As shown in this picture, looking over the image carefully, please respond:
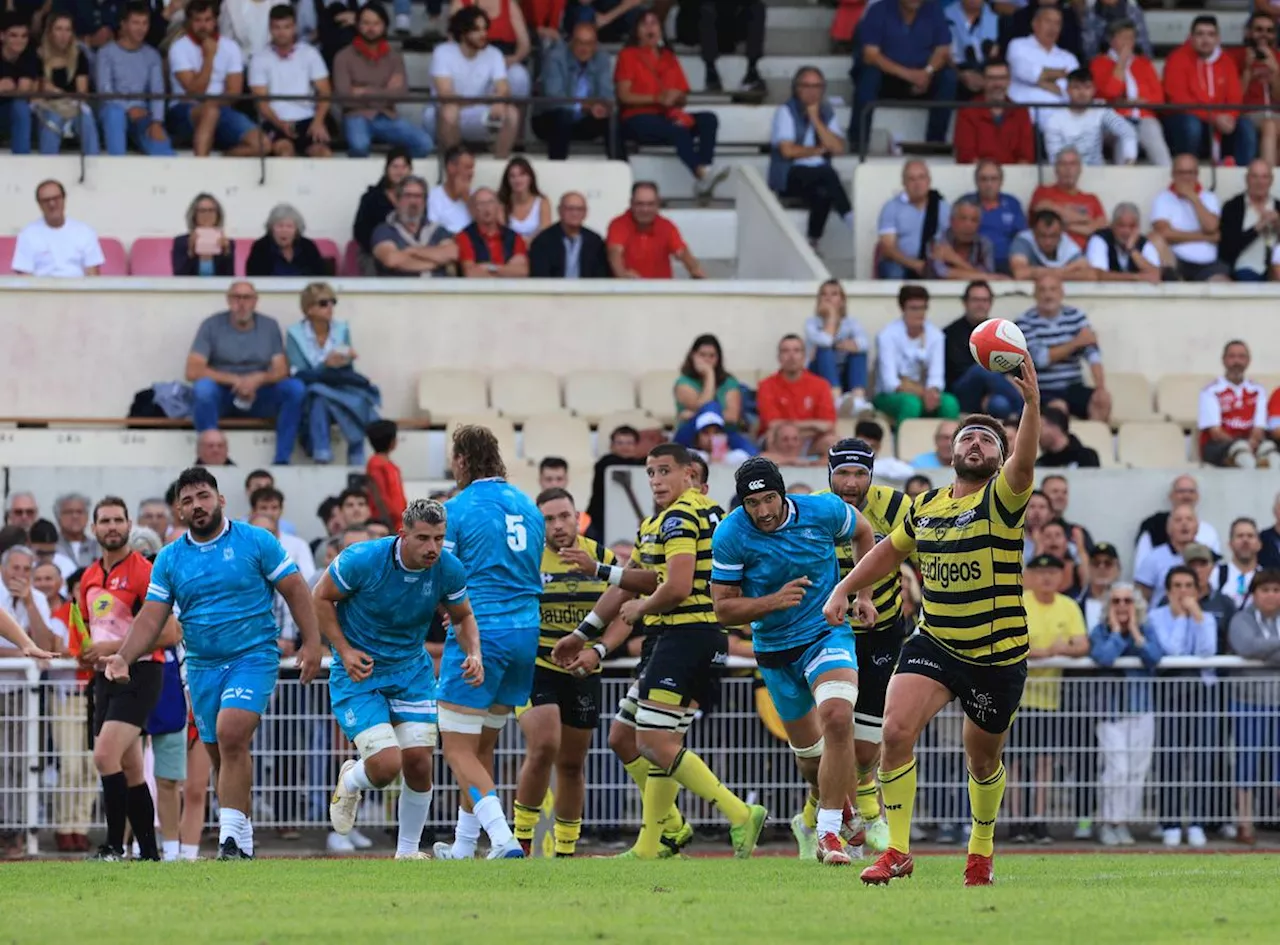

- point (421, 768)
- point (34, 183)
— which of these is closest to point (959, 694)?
point (421, 768)

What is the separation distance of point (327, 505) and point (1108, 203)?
9821mm

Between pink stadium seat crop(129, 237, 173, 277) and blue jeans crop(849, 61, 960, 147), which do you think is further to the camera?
blue jeans crop(849, 61, 960, 147)

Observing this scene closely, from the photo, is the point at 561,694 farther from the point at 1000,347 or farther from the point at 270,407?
the point at 270,407

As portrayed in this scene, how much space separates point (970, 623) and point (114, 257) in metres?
13.9

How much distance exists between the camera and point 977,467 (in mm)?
10625

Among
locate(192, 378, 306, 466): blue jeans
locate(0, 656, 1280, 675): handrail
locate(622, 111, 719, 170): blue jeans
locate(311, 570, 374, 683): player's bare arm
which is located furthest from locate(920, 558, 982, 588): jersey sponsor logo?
locate(622, 111, 719, 170): blue jeans

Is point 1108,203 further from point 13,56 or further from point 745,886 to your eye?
point 745,886

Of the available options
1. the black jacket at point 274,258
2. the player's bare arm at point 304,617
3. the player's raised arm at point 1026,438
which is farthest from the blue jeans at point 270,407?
the player's raised arm at point 1026,438

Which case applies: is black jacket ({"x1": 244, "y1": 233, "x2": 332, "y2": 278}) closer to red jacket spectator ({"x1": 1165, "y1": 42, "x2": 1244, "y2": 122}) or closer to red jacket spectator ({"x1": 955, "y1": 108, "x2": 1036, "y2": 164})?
red jacket spectator ({"x1": 955, "y1": 108, "x2": 1036, "y2": 164})

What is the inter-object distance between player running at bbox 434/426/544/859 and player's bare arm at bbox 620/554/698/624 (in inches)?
30.2

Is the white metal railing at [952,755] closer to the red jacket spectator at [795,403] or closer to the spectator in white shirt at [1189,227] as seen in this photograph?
the red jacket spectator at [795,403]

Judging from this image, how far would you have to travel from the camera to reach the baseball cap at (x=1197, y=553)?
18297mm

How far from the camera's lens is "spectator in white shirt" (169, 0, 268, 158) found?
2330 cm

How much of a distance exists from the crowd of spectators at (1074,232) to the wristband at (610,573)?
9.29 metres
